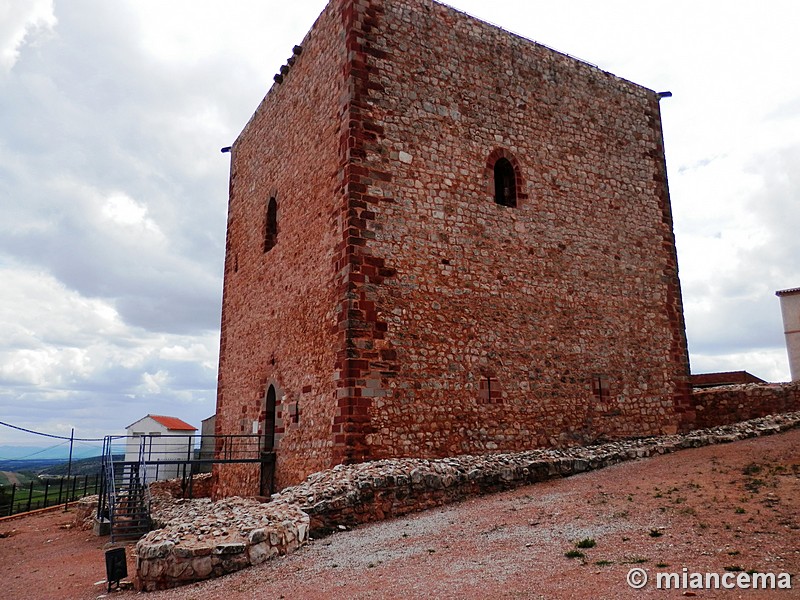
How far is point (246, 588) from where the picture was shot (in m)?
6.39

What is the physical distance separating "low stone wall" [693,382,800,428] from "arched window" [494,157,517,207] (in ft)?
21.2

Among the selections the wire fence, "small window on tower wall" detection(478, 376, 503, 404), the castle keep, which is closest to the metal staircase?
the castle keep

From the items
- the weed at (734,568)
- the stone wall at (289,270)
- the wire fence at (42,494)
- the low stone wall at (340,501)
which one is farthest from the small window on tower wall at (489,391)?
the wire fence at (42,494)

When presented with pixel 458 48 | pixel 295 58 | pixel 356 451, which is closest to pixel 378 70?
pixel 458 48

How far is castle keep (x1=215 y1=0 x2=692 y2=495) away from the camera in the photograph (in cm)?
1059

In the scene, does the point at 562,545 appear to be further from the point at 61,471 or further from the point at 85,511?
the point at 61,471

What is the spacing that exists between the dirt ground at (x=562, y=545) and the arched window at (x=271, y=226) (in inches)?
275

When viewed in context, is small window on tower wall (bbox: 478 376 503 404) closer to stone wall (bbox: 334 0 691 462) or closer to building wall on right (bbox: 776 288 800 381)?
stone wall (bbox: 334 0 691 462)

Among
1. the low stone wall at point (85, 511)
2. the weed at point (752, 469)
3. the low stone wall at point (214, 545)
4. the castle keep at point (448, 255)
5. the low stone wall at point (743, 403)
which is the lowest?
the low stone wall at point (85, 511)

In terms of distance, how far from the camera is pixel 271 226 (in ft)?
47.6

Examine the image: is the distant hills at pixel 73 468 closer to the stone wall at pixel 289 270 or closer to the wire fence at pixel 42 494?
the wire fence at pixel 42 494

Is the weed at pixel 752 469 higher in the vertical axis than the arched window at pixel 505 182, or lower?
lower

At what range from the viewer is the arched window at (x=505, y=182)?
41.2 ft

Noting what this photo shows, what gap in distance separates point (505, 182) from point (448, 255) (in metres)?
2.37
